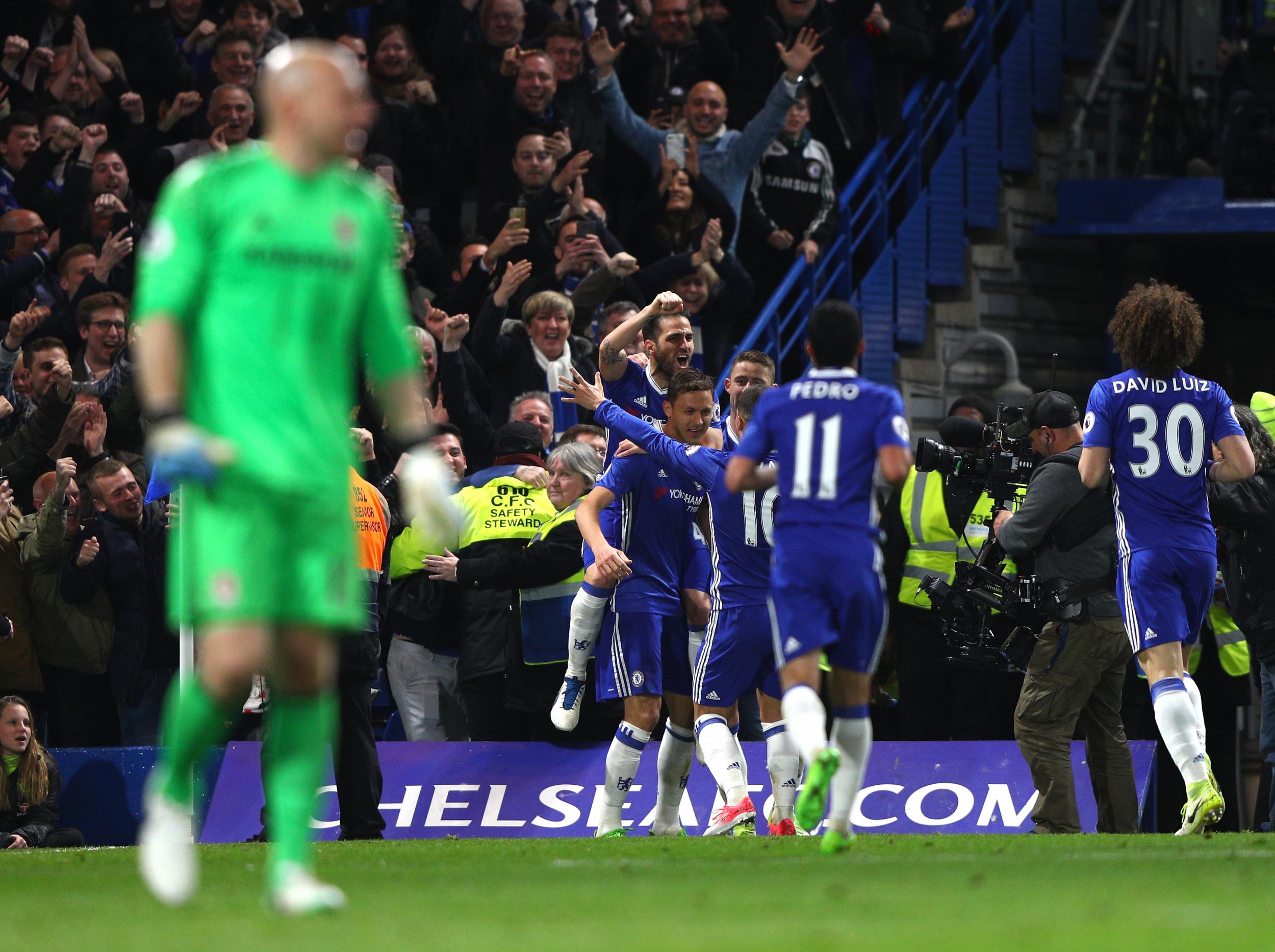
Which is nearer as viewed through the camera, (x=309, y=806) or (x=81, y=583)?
(x=309, y=806)

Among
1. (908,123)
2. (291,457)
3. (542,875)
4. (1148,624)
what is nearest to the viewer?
(291,457)

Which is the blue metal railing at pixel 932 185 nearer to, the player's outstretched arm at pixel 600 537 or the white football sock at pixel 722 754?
the player's outstretched arm at pixel 600 537

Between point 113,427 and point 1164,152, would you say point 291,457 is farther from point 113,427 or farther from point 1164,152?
point 1164,152

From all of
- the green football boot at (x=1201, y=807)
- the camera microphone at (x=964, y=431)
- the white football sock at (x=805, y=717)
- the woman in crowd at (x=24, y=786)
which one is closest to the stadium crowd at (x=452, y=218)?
the woman in crowd at (x=24, y=786)

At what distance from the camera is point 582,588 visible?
35.3 ft

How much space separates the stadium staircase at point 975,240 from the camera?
17.0 m

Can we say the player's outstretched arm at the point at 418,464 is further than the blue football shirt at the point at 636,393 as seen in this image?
No

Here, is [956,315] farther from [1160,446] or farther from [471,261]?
[1160,446]

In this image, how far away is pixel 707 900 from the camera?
19.3 feet

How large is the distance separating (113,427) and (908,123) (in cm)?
837

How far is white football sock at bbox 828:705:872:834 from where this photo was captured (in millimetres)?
7605

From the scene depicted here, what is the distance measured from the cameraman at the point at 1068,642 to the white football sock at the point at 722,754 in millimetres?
1810

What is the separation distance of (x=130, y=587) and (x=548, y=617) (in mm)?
2585

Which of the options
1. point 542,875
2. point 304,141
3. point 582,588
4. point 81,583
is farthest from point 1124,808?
point 304,141
